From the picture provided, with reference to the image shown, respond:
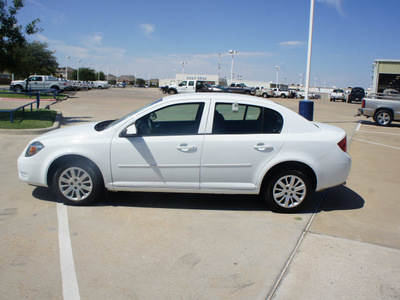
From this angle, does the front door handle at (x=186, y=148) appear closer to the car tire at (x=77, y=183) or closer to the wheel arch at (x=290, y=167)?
the wheel arch at (x=290, y=167)

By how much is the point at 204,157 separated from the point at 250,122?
84 centimetres

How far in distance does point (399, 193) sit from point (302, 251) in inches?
125

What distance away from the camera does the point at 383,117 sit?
666 inches

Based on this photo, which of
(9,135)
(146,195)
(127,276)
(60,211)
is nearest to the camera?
(127,276)

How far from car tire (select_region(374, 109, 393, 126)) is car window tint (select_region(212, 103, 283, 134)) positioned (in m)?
13.9

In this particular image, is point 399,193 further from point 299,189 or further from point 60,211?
point 60,211

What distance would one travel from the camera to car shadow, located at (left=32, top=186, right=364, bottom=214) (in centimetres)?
523

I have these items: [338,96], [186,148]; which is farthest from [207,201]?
[338,96]

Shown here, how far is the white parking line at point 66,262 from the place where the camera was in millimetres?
3100

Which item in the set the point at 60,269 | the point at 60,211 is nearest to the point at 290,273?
the point at 60,269

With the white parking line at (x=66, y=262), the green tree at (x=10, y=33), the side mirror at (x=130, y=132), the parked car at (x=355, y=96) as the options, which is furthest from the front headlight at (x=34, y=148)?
the parked car at (x=355, y=96)

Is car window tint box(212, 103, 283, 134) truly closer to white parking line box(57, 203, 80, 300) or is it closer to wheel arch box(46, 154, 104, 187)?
wheel arch box(46, 154, 104, 187)

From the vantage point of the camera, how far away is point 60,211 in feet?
16.0

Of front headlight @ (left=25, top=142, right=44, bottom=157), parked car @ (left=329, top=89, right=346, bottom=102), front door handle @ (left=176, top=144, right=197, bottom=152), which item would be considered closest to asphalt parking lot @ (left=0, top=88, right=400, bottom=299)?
front headlight @ (left=25, top=142, right=44, bottom=157)
